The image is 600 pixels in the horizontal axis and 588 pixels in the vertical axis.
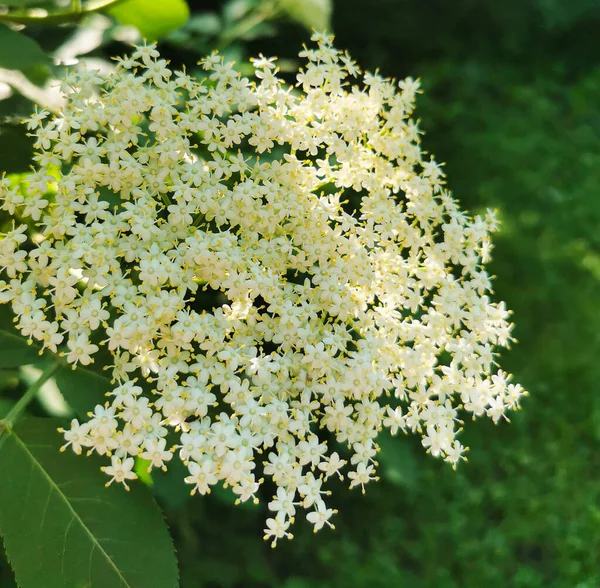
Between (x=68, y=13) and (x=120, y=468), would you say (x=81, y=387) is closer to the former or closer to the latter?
(x=120, y=468)

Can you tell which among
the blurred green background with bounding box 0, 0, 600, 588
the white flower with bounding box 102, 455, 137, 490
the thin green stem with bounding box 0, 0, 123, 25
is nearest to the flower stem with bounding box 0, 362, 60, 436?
the white flower with bounding box 102, 455, 137, 490

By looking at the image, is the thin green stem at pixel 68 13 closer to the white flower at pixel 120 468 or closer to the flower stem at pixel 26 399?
the flower stem at pixel 26 399

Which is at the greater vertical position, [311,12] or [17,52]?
[311,12]

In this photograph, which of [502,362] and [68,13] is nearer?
[68,13]

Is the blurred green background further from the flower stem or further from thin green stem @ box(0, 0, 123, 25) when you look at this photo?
the flower stem

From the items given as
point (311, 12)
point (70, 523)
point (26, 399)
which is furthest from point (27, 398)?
point (311, 12)

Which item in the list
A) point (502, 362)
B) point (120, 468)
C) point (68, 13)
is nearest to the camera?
point (120, 468)

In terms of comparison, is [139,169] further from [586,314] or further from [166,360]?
[586,314]
